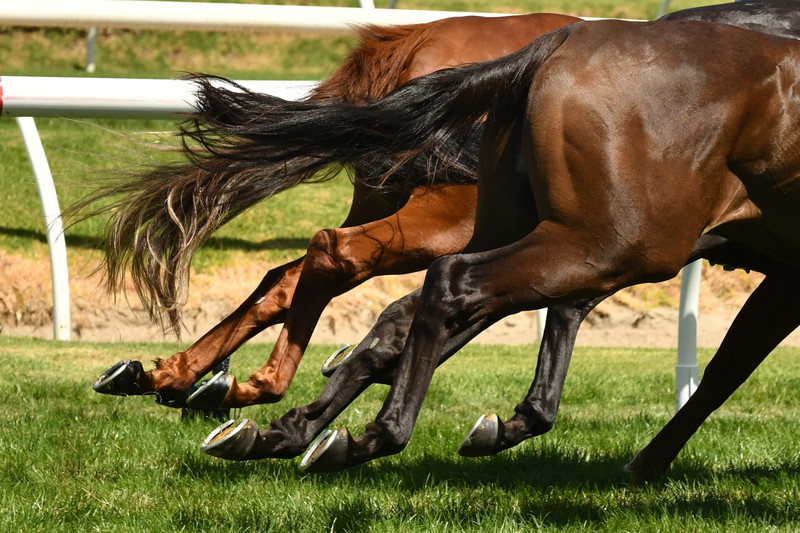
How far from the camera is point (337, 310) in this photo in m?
10.1

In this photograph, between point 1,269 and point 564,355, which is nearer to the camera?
point 564,355

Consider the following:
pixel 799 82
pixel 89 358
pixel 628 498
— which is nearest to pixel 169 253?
pixel 628 498

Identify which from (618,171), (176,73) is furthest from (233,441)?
(176,73)

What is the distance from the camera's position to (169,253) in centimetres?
441

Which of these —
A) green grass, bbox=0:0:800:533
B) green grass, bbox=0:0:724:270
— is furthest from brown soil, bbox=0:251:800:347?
green grass, bbox=0:0:800:533

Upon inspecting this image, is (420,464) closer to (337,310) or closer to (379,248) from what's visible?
(379,248)

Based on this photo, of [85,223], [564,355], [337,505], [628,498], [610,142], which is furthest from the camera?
[85,223]

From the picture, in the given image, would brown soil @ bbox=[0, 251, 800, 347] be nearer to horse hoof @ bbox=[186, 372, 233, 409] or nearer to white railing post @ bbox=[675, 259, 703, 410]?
white railing post @ bbox=[675, 259, 703, 410]

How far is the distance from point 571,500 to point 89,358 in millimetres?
4490

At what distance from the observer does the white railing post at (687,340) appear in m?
5.31

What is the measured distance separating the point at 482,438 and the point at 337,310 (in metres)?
6.66

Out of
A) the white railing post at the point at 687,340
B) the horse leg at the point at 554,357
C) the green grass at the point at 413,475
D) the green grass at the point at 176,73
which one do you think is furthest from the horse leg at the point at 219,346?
the green grass at the point at 176,73

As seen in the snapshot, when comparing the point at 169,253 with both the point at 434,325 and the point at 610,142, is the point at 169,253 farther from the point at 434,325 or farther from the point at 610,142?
the point at 610,142

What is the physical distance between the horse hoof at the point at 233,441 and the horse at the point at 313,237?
0.45 meters
